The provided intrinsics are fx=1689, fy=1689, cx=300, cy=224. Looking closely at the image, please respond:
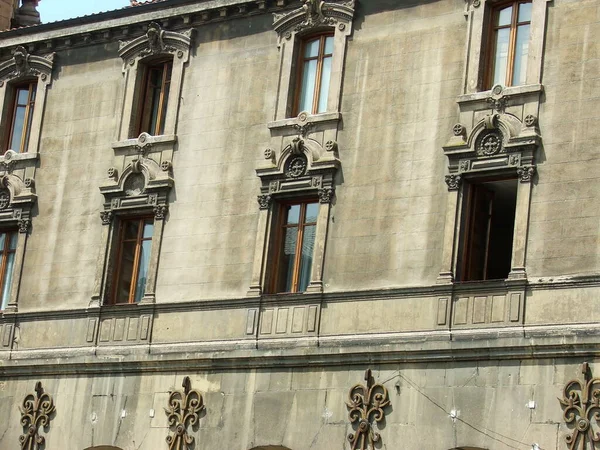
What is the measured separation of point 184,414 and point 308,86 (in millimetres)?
7388

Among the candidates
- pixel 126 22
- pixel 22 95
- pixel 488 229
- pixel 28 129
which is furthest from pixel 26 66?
pixel 488 229

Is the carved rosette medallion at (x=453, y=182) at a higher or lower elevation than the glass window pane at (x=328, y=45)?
lower

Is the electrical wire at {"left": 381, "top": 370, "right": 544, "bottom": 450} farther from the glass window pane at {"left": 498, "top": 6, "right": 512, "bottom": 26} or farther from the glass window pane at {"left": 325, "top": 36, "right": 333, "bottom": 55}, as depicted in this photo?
the glass window pane at {"left": 325, "top": 36, "right": 333, "bottom": 55}

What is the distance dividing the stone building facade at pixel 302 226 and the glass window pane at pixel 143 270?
0.06m

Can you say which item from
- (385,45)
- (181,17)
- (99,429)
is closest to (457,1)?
(385,45)

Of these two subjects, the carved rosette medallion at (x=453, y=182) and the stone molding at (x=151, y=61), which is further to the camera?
the stone molding at (x=151, y=61)

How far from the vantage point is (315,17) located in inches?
1403

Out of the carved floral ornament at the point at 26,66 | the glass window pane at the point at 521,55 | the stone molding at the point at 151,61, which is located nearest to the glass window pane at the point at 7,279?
the stone molding at the point at 151,61

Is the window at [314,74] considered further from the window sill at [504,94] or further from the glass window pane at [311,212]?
the window sill at [504,94]

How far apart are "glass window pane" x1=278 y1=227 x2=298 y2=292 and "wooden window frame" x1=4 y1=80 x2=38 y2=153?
333 inches

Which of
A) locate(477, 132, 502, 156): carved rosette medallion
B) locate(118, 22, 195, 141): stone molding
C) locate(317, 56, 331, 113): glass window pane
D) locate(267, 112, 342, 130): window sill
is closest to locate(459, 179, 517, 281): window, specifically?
locate(477, 132, 502, 156): carved rosette medallion

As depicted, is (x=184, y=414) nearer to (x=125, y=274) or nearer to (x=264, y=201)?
(x=125, y=274)

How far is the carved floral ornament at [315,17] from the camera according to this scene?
3512cm

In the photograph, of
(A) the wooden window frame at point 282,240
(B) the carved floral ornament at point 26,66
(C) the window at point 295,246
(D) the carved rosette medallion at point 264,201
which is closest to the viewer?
(C) the window at point 295,246
